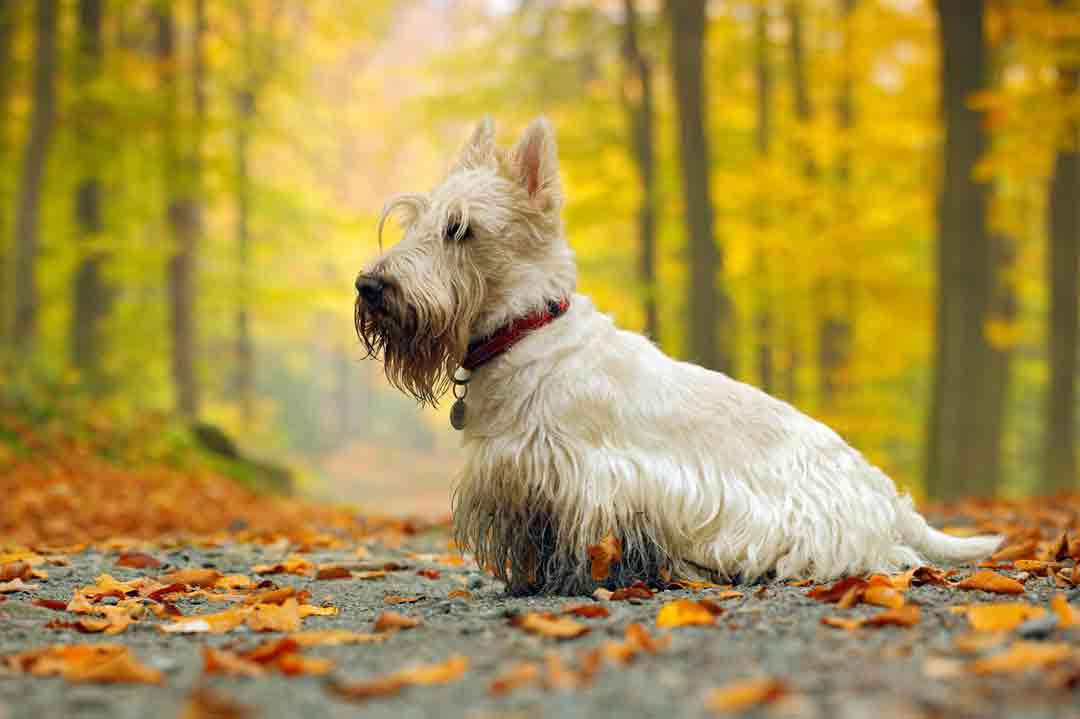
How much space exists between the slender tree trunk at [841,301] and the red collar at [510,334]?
12500mm

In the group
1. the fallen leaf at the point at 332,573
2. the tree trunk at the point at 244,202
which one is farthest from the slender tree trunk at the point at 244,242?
the fallen leaf at the point at 332,573

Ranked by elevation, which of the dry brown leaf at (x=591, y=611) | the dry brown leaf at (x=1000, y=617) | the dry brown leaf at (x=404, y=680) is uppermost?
the dry brown leaf at (x=404, y=680)

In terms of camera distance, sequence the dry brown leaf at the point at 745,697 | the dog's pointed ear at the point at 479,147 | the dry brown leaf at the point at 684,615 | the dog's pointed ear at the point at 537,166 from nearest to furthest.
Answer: the dry brown leaf at the point at 745,697, the dry brown leaf at the point at 684,615, the dog's pointed ear at the point at 537,166, the dog's pointed ear at the point at 479,147

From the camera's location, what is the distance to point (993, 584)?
3.90m

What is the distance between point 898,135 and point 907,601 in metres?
15.2

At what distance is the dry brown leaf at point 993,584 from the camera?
12.6 ft

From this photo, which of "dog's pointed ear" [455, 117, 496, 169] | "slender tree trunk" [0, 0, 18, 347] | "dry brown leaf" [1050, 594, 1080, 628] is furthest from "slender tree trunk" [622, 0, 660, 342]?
"dry brown leaf" [1050, 594, 1080, 628]

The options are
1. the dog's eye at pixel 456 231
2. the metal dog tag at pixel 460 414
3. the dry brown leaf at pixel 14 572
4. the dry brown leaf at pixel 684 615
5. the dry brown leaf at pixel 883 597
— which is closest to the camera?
the dry brown leaf at pixel 684 615

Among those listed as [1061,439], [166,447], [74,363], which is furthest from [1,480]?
[1061,439]

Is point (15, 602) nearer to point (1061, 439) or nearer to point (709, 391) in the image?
point (709, 391)

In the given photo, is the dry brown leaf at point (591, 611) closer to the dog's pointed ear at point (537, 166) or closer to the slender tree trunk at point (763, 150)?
the dog's pointed ear at point (537, 166)

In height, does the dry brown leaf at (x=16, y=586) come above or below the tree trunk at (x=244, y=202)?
below

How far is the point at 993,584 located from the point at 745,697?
2.05 m

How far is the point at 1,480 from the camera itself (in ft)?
31.9
